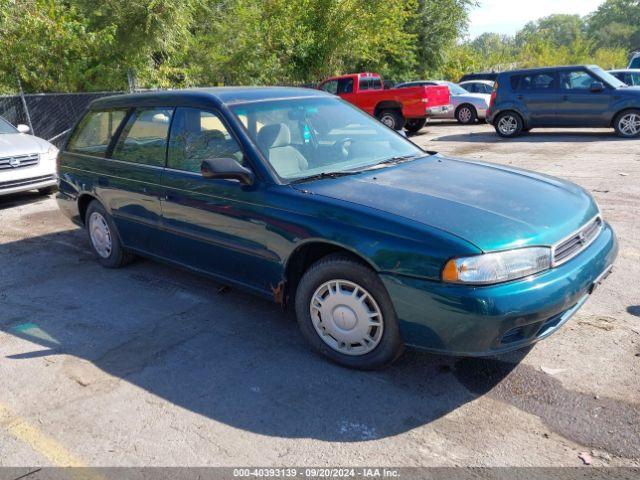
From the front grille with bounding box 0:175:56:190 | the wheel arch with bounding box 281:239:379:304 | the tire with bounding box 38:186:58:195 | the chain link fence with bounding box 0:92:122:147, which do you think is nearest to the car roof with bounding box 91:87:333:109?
the wheel arch with bounding box 281:239:379:304

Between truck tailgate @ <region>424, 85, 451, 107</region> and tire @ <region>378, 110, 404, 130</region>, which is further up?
truck tailgate @ <region>424, 85, 451, 107</region>

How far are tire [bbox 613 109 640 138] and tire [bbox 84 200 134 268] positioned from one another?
1211cm

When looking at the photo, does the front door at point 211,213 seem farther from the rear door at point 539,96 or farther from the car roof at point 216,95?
the rear door at point 539,96

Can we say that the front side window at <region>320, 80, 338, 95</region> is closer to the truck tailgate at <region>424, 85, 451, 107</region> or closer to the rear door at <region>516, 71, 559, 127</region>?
the truck tailgate at <region>424, 85, 451, 107</region>

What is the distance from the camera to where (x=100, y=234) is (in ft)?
18.6

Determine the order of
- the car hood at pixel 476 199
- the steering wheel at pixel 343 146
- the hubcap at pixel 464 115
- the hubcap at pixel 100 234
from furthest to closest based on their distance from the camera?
the hubcap at pixel 464 115, the hubcap at pixel 100 234, the steering wheel at pixel 343 146, the car hood at pixel 476 199

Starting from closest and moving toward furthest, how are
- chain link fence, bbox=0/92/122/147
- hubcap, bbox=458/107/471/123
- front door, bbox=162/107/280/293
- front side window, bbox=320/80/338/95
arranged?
front door, bbox=162/107/280/293
chain link fence, bbox=0/92/122/147
front side window, bbox=320/80/338/95
hubcap, bbox=458/107/471/123

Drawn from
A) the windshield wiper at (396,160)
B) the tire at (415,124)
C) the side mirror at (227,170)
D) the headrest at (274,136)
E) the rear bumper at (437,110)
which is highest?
the headrest at (274,136)

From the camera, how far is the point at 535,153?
11977 millimetres

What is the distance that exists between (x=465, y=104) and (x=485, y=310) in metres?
17.2

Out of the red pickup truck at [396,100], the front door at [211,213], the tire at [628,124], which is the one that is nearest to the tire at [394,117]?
the red pickup truck at [396,100]

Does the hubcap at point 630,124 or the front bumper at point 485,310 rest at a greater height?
the front bumper at point 485,310

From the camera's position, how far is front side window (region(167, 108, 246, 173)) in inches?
165

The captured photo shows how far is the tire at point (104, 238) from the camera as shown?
5.48 metres
